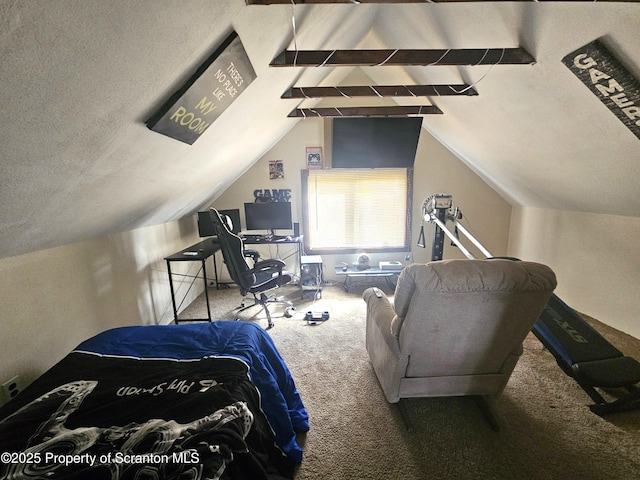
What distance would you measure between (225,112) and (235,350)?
1.51m

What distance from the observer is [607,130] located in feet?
5.72

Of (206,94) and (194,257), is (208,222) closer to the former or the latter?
(194,257)

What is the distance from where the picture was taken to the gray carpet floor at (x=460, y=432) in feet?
4.80

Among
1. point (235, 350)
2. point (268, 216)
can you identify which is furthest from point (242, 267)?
point (235, 350)

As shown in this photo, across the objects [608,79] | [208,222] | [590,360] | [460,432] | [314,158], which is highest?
[608,79]

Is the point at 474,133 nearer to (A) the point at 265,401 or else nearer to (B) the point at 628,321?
(B) the point at 628,321

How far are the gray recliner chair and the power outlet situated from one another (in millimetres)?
2135

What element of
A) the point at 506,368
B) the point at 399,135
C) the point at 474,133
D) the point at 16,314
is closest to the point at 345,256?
the point at 399,135

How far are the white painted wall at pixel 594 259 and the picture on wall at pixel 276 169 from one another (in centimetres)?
353

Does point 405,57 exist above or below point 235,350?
above

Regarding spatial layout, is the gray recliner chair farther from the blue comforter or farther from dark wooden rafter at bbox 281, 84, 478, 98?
dark wooden rafter at bbox 281, 84, 478, 98

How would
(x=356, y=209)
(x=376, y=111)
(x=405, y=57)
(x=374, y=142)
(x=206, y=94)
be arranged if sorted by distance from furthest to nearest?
(x=356, y=209) < (x=374, y=142) < (x=376, y=111) < (x=405, y=57) < (x=206, y=94)

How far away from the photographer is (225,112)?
72.2 inches

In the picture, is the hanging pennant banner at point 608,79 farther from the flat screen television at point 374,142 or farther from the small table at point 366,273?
the small table at point 366,273
